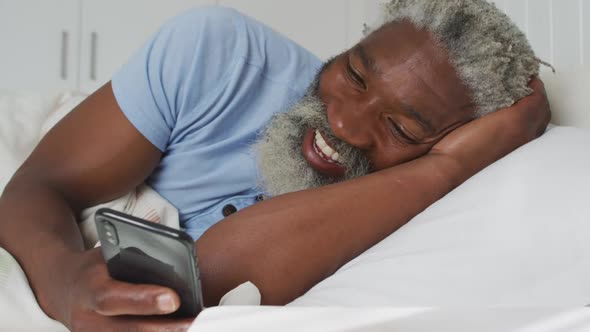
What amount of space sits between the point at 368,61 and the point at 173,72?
302 millimetres

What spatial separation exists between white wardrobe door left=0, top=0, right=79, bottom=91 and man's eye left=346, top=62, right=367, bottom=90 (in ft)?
5.62

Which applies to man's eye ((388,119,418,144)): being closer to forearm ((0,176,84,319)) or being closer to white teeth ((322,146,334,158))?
white teeth ((322,146,334,158))

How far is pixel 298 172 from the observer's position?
0.99m

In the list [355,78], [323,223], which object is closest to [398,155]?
[355,78]

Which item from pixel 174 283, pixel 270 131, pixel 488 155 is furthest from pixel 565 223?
pixel 270 131

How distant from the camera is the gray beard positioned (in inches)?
38.7

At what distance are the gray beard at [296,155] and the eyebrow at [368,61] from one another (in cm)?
9

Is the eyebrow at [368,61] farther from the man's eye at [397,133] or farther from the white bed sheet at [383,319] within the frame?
the white bed sheet at [383,319]

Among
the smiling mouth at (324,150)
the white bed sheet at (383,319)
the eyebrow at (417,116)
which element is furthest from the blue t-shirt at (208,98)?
the white bed sheet at (383,319)

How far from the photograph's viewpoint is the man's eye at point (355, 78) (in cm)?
98

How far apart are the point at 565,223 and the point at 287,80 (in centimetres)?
57

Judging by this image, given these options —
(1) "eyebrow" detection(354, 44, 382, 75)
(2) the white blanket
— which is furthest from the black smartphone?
(1) "eyebrow" detection(354, 44, 382, 75)

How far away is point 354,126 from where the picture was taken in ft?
3.13

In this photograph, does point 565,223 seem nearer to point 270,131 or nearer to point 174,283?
point 174,283
